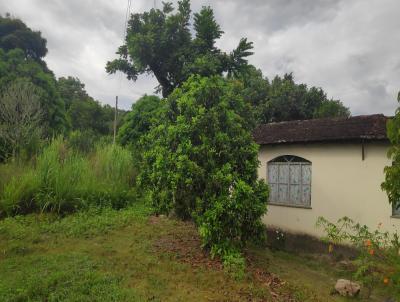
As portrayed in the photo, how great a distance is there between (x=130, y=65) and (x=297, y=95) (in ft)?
37.7

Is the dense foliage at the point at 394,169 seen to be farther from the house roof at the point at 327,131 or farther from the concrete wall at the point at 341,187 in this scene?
the concrete wall at the point at 341,187

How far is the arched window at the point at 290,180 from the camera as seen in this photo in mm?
9523

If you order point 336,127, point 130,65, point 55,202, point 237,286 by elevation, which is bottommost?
point 237,286

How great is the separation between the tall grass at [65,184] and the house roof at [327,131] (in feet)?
15.7

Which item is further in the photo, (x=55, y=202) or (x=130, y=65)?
(x=130, y=65)

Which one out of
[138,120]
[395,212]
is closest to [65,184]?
[138,120]

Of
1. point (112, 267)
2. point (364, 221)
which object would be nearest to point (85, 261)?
point (112, 267)

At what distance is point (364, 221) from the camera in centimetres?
818

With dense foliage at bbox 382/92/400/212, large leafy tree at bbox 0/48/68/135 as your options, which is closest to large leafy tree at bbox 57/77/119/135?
large leafy tree at bbox 0/48/68/135

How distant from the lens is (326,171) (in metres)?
8.99

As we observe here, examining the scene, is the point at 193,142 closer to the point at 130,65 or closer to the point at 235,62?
the point at 235,62

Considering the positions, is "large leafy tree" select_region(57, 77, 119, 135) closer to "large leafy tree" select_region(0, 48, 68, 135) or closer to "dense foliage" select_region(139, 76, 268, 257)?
"large leafy tree" select_region(0, 48, 68, 135)

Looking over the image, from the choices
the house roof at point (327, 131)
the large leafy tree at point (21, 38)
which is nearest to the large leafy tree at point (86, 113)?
the large leafy tree at point (21, 38)

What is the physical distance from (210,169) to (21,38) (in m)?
25.4
